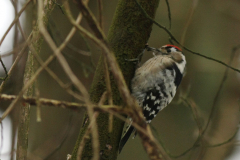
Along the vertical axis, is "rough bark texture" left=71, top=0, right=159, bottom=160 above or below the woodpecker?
above

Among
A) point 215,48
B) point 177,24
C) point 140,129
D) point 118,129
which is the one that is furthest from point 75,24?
point 215,48

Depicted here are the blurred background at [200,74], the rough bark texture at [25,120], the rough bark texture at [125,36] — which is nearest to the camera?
the rough bark texture at [25,120]

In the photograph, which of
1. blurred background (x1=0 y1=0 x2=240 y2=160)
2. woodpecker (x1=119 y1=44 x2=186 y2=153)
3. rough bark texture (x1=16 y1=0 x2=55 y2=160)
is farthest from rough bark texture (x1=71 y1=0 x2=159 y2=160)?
blurred background (x1=0 y1=0 x2=240 y2=160)

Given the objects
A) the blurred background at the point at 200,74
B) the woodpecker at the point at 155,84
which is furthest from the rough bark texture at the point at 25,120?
the blurred background at the point at 200,74

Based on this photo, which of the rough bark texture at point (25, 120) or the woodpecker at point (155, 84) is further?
the woodpecker at point (155, 84)

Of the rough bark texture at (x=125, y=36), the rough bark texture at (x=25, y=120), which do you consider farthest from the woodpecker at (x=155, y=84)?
the rough bark texture at (x=25, y=120)

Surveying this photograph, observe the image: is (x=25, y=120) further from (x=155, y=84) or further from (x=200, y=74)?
(x=200, y=74)

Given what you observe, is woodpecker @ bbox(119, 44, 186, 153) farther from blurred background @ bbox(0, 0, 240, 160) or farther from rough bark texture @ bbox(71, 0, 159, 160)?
blurred background @ bbox(0, 0, 240, 160)

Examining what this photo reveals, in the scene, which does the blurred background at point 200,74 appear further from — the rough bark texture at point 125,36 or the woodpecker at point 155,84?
the rough bark texture at point 125,36

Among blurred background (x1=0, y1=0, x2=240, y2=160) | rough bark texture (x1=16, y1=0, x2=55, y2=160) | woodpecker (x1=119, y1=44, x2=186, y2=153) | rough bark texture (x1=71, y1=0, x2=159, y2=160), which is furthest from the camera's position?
blurred background (x1=0, y1=0, x2=240, y2=160)

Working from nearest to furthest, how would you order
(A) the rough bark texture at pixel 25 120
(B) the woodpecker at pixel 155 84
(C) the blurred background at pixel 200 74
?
(A) the rough bark texture at pixel 25 120, (B) the woodpecker at pixel 155 84, (C) the blurred background at pixel 200 74

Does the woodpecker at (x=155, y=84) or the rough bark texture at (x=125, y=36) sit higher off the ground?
the rough bark texture at (x=125, y=36)

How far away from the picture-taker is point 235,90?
615 centimetres

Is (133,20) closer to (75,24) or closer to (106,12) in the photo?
(75,24)
